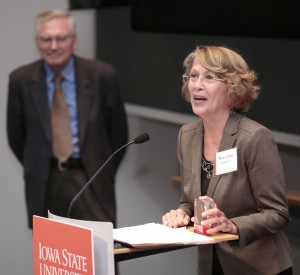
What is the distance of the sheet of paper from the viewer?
96.4 inches

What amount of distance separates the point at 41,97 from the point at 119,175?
138cm

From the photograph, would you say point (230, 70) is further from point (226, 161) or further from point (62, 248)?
point (62, 248)

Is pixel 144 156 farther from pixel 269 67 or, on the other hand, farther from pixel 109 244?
pixel 109 244

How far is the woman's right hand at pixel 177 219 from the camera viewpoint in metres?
2.78

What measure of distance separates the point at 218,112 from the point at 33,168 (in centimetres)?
218

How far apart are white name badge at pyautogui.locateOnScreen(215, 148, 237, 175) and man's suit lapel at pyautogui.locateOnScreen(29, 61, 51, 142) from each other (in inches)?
83.5

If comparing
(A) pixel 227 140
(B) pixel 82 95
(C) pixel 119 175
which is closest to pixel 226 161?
(A) pixel 227 140

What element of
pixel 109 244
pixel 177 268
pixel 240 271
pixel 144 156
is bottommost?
pixel 177 268

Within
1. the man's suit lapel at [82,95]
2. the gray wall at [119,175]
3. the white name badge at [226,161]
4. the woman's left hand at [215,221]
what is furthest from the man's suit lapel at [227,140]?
the gray wall at [119,175]

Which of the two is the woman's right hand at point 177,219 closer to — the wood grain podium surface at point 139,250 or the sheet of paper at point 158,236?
the sheet of paper at point 158,236

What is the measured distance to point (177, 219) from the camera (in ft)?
9.17

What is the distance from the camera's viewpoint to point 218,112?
9.29 feet

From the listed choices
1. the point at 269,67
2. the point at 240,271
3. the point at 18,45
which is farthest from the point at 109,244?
the point at 18,45

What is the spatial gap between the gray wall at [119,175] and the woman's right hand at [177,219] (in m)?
2.48
